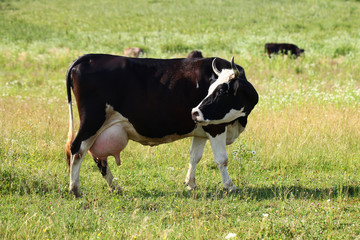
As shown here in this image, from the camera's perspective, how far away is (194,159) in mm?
6945

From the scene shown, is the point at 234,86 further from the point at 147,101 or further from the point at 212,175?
the point at 212,175

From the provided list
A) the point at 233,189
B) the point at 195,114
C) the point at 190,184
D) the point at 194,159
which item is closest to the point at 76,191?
the point at 190,184

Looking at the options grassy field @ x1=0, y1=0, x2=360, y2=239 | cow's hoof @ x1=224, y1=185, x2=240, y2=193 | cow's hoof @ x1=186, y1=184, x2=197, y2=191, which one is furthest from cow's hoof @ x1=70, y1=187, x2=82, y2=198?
cow's hoof @ x1=224, y1=185, x2=240, y2=193

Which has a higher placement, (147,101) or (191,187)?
(147,101)

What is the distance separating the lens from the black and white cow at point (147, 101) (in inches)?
244

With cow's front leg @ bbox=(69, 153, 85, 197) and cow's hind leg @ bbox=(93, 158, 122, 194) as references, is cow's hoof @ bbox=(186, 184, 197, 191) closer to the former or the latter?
cow's hind leg @ bbox=(93, 158, 122, 194)

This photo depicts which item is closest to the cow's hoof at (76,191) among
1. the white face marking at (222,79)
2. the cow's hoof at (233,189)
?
the cow's hoof at (233,189)

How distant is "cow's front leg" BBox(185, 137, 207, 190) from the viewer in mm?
6858

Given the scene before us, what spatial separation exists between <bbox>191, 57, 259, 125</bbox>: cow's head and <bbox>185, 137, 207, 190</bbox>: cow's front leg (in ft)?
2.56

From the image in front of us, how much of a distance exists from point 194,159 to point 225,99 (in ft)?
3.72

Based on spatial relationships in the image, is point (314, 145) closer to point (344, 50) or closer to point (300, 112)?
point (300, 112)

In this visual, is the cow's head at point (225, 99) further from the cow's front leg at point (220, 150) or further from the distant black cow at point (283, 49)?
the distant black cow at point (283, 49)

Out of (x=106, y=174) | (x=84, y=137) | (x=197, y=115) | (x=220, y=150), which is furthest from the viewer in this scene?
(x=106, y=174)

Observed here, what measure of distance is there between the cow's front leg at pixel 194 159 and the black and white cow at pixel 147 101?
49cm
